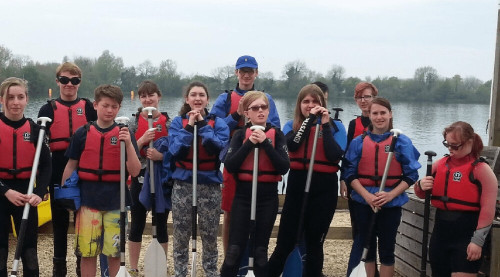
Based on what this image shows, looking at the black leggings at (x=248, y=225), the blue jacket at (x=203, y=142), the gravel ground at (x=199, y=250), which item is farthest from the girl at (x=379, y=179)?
the gravel ground at (x=199, y=250)

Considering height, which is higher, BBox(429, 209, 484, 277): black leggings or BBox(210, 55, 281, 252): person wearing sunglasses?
BBox(210, 55, 281, 252): person wearing sunglasses

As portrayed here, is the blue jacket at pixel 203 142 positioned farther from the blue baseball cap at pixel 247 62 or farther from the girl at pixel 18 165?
the girl at pixel 18 165

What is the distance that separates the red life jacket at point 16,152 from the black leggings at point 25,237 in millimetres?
204

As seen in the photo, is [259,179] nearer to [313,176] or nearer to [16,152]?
[313,176]

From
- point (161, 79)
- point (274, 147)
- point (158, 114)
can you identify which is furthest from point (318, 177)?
point (161, 79)

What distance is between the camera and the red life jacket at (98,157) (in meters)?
4.57

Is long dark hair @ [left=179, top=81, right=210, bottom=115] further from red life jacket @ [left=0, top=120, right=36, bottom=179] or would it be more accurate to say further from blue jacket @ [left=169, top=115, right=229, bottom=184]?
red life jacket @ [left=0, top=120, right=36, bottom=179]

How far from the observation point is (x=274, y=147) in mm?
4602

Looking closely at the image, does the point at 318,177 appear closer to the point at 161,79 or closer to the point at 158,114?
the point at 158,114

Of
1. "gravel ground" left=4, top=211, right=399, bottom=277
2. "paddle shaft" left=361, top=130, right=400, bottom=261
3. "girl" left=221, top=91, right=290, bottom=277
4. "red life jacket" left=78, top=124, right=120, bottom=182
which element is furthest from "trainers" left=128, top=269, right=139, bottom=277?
"paddle shaft" left=361, top=130, right=400, bottom=261

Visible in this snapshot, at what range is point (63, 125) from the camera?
5125 millimetres

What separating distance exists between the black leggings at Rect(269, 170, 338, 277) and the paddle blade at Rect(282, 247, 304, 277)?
1.9 inches

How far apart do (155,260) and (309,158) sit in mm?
1574

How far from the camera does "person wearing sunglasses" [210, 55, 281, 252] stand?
5.23 metres
